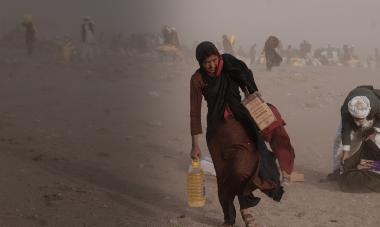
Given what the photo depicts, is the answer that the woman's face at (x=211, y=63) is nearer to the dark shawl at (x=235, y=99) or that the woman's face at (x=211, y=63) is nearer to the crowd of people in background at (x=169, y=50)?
the dark shawl at (x=235, y=99)

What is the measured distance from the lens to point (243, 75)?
14.6 ft

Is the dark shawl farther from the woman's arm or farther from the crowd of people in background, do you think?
the crowd of people in background

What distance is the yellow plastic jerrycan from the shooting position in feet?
16.9

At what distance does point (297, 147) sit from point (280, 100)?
179 inches

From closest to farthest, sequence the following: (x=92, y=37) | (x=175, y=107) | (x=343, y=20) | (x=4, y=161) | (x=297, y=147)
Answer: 1. (x=4, y=161)
2. (x=297, y=147)
3. (x=175, y=107)
4. (x=92, y=37)
5. (x=343, y=20)

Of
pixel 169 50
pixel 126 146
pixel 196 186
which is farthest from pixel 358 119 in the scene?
pixel 169 50

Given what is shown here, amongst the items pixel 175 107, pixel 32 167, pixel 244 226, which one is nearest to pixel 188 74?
pixel 175 107

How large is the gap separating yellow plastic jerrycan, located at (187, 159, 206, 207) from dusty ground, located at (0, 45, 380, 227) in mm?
92

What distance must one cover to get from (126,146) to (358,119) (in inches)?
139

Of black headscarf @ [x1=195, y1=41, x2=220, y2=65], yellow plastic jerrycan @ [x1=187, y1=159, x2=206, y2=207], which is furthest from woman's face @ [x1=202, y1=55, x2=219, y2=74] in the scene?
yellow plastic jerrycan @ [x1=187, y1=159, x2=206, y2=207]

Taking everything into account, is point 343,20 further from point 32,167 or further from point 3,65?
point 32,167

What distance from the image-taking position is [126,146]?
26.9 ft

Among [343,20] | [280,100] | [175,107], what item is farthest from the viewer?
[343,20]

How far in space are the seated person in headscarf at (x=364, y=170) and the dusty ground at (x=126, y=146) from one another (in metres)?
0.14
